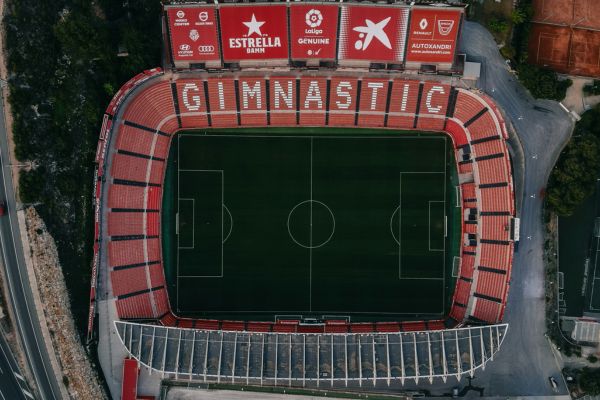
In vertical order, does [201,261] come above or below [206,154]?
below

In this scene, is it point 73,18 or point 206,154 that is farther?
point 206,154

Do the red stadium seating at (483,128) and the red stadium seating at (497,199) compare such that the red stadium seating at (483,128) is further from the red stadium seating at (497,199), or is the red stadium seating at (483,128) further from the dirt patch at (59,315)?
the dirt patch at (59,315)

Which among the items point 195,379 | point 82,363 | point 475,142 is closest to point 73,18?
point 82,363

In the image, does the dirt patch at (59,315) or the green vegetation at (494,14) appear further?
the green vegetation at (494,14)

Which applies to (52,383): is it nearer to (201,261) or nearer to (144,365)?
(144,365)

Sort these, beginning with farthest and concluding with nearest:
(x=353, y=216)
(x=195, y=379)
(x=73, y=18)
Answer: (x=353, y=216) → (x=195, y=379) → (x=73, y=18)

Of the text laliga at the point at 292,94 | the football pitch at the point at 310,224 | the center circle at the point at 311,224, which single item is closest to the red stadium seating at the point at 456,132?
the football pitch at the point at 310,224

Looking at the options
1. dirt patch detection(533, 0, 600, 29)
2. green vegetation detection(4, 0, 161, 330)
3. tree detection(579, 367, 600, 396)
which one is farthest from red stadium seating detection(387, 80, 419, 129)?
tree detection(579, 367, 600, 396)
